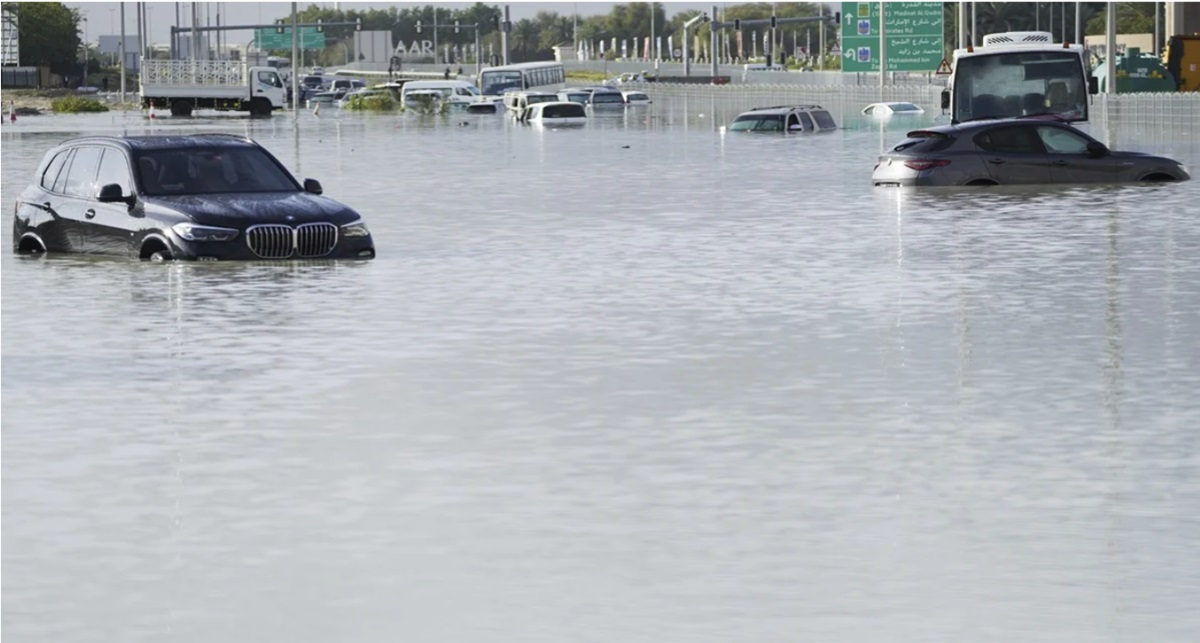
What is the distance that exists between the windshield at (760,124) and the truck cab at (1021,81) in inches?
794

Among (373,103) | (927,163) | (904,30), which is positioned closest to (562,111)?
(904,30)

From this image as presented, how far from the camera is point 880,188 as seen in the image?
116 feet

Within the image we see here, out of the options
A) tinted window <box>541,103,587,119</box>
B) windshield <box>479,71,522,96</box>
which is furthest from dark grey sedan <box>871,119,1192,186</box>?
windshield <box>479,71,522,96</box>

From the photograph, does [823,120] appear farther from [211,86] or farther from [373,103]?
[373,103]

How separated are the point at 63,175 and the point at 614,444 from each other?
1337cm

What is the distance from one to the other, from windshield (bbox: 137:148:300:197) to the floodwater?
2.98 ft

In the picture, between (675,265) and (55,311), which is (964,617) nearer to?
(55,311)

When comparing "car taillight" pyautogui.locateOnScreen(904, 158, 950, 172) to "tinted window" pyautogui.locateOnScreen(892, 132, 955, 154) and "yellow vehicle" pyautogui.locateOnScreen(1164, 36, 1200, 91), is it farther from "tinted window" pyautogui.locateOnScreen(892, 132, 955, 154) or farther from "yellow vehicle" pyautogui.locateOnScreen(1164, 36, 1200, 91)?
"yellow vehicle" pyautogui.locateOnScreen(1164, 36, 1200, 91)

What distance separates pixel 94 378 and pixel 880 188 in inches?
897

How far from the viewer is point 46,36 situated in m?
175

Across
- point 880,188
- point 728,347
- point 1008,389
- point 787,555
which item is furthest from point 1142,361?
point 880,188

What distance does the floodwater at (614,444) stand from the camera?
776 centimetres

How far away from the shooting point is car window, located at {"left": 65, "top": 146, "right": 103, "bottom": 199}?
22.9 m

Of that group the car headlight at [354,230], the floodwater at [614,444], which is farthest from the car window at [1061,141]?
the car headlight at [354,230]
